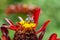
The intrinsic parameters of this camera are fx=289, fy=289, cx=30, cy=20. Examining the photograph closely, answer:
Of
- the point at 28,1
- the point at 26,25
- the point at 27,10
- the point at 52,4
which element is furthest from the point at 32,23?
the point at 28,1

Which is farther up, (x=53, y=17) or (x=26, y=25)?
(x=26, y=25)

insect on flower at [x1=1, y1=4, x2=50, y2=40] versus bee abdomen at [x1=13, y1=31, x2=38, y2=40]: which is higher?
insect on flower at [x1=1, y1=4, x2=50, y2=40]

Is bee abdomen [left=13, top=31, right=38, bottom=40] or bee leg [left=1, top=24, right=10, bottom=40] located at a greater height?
bee leg [left=1, top=24, right=10, bottom=40]

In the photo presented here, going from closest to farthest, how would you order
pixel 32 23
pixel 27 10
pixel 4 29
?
pixel 4 29
pixel 32 23
pixel 27 10

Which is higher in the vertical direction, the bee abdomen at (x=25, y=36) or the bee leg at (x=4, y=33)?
the bee leg at (x=4, y=33)

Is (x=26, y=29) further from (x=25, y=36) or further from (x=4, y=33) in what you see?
(x=4, y=33)

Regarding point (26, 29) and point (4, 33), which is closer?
point (4, 33)

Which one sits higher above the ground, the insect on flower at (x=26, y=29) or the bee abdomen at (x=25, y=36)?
the insect on flower at (x=26, y=29)

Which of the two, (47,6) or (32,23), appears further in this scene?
(47,6)

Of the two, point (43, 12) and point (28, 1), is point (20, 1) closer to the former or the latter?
point (28, 1)

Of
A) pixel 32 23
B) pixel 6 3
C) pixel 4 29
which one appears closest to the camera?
pixel 4 29

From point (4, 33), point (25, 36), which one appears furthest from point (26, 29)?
point (4, 33)
